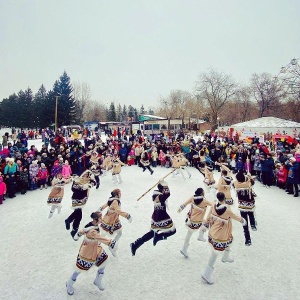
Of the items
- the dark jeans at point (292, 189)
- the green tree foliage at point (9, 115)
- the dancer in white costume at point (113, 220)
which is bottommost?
the dark jeans at point (292, 189)

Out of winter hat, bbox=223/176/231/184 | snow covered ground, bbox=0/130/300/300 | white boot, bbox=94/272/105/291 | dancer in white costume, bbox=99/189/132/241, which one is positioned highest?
winter hat, bbox=223/176/231/184

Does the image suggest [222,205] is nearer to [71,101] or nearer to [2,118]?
[71,101]

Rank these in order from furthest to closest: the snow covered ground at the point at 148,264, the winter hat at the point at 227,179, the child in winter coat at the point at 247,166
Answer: the child in winter coat at the point at 247,166 < the winter hat at the point at 227,179 < the snow covered ground at the point at 148,264

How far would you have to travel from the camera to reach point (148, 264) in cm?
574

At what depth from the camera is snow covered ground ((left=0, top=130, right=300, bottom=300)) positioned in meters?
4.80

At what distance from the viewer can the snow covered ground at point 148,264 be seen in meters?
4.80

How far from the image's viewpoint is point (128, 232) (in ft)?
24.4

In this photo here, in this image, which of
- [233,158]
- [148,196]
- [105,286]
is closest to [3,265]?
[105,286]

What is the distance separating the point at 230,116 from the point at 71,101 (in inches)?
1590

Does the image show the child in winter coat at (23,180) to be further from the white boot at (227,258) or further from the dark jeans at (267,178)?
the dark jeans at (267,178)

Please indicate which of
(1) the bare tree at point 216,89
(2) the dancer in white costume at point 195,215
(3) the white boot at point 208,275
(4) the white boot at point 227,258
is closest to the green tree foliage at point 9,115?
(1) the bare tree at point 216,89

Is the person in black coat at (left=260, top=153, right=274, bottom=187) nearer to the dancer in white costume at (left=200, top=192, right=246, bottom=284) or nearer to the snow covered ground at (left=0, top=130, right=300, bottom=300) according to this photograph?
the snow covered ground at (left=0, top=130, right=300, bottom=300)

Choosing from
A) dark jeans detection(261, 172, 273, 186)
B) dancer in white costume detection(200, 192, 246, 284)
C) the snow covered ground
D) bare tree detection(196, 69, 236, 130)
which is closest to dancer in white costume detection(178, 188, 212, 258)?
the snow covered ground

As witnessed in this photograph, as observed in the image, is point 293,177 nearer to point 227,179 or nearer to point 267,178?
point 267,178
